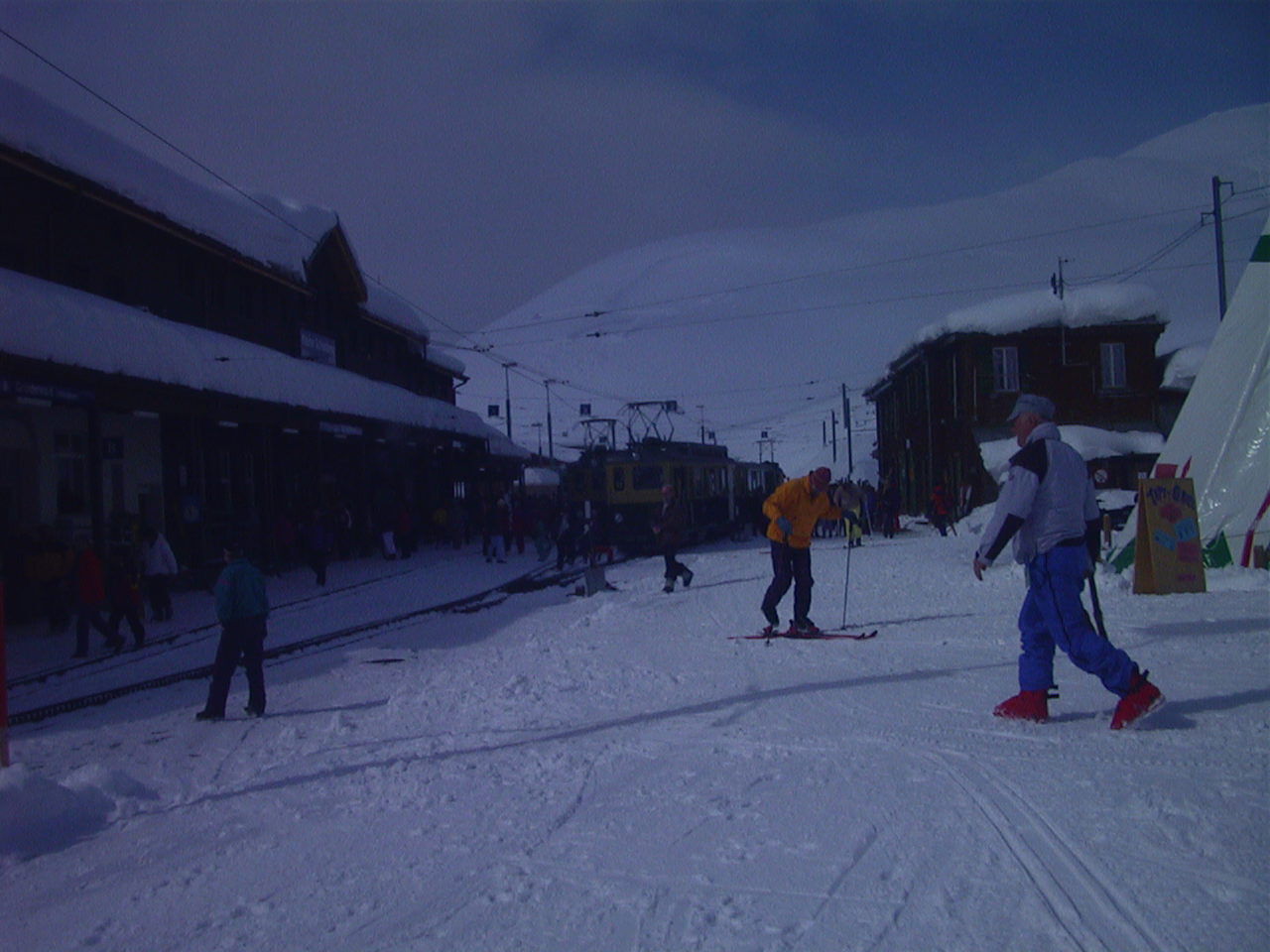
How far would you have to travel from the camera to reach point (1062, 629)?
18.1ft

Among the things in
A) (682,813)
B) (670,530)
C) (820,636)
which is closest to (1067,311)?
(670,530)

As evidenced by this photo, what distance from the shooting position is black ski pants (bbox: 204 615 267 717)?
8461 mm

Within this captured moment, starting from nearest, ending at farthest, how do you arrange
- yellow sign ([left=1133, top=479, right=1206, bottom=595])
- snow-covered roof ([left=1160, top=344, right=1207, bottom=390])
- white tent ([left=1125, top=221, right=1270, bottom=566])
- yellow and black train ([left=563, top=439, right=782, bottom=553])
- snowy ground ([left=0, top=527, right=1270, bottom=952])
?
1. snowy ground ([left=0, top=527, right=1270, bottom=952])
2. yellow sign ([left=1133, top=479, right=1206, bottom=595])
3. white tent ([left=1125, top=221, right=1270, bottom=566])
4. yellow and black train ([left=563, top=439, right=782, bottom=553])
5. snow-covered roof ([left=1160, top=344, right=1207, bottom=390])

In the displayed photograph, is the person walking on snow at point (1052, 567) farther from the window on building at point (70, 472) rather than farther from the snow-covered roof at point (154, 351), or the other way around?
the window on building at point (70, 472)

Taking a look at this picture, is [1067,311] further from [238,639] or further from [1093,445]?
[238,639]

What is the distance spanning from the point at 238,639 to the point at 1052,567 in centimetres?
617

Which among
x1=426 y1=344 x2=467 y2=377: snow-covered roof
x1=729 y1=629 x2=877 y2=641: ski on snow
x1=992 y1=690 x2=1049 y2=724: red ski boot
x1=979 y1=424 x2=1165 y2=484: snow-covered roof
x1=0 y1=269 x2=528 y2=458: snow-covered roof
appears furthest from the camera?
x1=426 y1=344 x2=467 y2=377: snow-covered roof

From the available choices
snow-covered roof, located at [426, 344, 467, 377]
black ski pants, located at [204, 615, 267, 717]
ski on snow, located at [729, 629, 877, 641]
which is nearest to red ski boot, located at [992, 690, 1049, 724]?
ski on snow, located at [729, 629, 877, 641]

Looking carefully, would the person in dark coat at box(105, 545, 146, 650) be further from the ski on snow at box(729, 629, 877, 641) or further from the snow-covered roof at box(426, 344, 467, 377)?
the snow-covered roof at box(426, 344, 467, 377)

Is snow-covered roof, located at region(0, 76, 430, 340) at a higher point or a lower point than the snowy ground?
higher

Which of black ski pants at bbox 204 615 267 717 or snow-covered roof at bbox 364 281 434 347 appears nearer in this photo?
black ski pants at bbox 204 615 267 717

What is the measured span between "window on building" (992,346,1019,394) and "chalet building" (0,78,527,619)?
17.7 metres

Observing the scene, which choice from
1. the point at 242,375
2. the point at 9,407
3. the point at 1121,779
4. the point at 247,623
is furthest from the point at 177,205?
the point at 1121,779

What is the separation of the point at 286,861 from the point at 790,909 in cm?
221
